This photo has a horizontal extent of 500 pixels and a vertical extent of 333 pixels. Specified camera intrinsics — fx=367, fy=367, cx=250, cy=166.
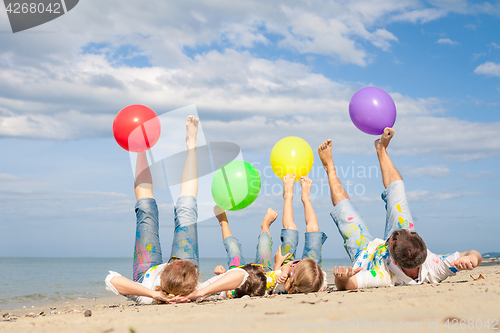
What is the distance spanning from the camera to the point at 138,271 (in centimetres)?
435

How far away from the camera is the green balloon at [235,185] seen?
5712 millimetres

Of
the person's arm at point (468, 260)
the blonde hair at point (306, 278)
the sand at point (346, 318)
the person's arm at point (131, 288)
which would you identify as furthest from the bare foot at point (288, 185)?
the sand at point (346, 318)

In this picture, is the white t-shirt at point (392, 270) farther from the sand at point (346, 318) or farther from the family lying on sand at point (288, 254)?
the sand at point (346, 318)

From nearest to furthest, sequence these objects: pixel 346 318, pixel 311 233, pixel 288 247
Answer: pixel 346 318 → pixel 288 247 → pixel 311 233

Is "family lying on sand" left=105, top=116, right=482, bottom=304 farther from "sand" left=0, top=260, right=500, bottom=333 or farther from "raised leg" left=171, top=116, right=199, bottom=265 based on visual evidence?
"sand" left=0, top=260, right=500, bottom=333

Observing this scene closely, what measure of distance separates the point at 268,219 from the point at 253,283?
6.18ft

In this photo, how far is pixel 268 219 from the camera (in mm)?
5848

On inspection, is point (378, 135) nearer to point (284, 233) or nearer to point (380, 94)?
point (380, 94)

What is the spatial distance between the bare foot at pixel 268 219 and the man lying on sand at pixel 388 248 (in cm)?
114

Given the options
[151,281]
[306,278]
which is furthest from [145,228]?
[306,278]

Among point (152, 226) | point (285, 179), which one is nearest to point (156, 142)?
point (152, 226)

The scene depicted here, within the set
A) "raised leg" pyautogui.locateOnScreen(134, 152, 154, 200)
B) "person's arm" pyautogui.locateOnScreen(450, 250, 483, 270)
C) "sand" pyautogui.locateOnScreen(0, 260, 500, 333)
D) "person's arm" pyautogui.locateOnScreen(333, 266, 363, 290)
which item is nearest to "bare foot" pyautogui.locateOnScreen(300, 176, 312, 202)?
"person's arm" pyautogui.locateOnScreen(333, 266, 363, 290)

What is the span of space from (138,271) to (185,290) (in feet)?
3.57

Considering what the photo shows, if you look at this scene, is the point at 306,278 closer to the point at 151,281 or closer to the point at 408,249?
the point at 408,249
